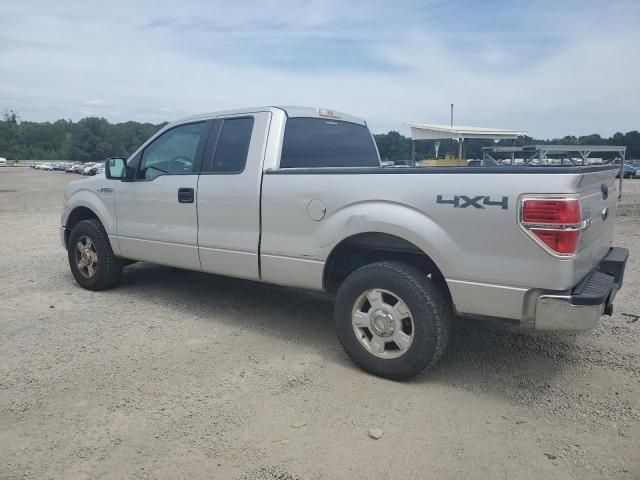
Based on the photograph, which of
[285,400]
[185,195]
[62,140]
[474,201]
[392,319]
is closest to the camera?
[474,201]

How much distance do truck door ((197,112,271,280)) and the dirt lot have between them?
0.65 meters

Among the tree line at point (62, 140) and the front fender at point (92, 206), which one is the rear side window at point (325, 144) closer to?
the front fender at point (92, 206)

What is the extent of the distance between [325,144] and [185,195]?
1.39 m

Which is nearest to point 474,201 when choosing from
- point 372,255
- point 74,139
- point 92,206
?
point 372,255

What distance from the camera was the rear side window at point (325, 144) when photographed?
15.1 ft

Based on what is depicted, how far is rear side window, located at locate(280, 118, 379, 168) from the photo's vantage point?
4.59 meters

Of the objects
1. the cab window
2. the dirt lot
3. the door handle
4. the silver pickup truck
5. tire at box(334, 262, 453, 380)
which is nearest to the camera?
the dirt lot

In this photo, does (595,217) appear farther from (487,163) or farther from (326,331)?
(487,163)

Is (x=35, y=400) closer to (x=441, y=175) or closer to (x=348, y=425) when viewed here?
(x=348, y=425)

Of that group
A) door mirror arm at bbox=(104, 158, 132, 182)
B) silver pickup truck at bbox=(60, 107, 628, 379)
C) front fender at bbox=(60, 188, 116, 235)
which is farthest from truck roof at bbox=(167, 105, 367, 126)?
front fender at bbox=(60, 188, 116, 235)

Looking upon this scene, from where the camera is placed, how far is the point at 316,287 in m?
4.08

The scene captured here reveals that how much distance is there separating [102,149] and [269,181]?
120546 mm

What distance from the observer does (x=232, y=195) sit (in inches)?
176

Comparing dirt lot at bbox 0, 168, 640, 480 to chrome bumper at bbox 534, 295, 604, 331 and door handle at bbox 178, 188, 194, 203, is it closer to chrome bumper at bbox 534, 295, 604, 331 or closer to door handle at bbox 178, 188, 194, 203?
chrome bumper at bbox 534, 295, 604, 331
